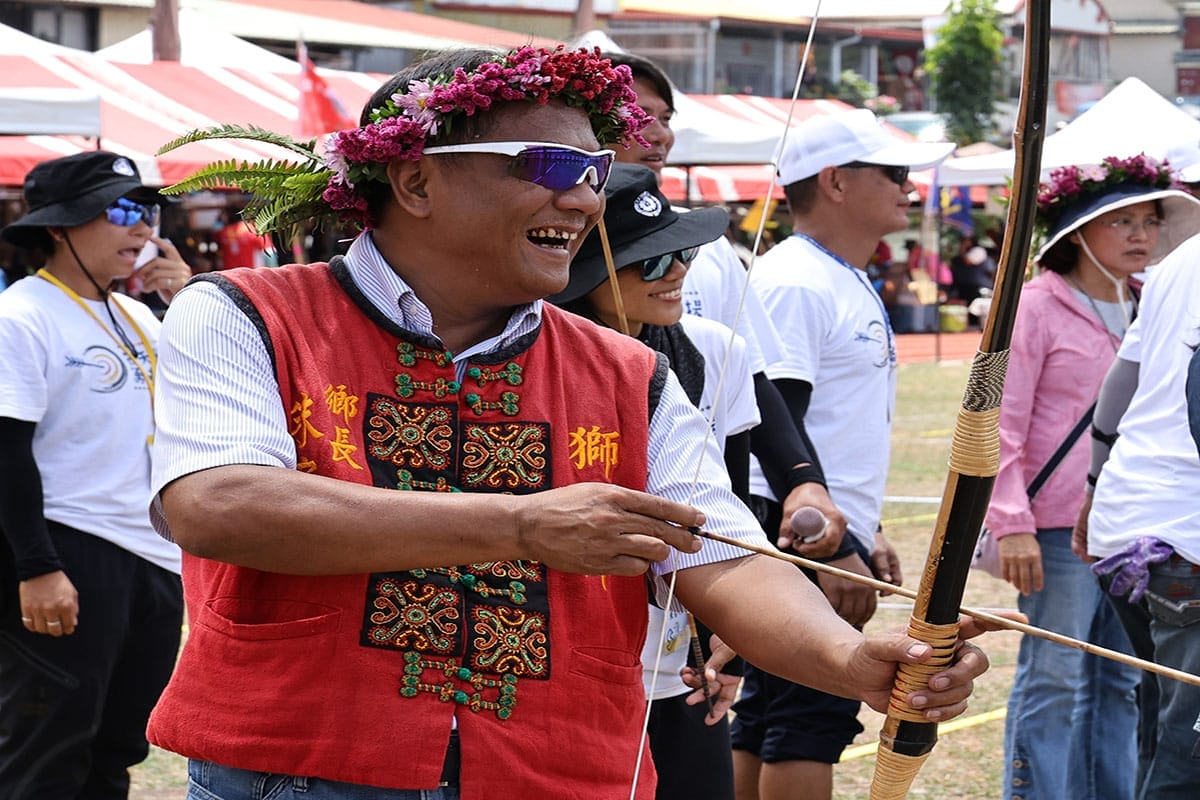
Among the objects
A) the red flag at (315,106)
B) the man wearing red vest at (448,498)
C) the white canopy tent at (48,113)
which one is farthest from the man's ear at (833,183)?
the red flag at (315,106)

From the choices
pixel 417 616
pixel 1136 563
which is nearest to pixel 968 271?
pixel 1136 563

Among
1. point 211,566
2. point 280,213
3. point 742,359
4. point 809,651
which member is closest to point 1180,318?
point 742,359

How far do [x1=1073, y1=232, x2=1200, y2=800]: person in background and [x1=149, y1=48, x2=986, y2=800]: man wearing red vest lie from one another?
1684mm

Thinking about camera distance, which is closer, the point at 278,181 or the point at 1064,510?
the point at 278,181

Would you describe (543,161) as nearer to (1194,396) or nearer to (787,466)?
(1194,396)

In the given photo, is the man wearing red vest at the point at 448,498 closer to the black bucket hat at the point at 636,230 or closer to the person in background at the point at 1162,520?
the black bucket hat at the point at 636,230

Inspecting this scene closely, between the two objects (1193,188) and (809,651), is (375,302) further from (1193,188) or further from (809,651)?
(1193,188)

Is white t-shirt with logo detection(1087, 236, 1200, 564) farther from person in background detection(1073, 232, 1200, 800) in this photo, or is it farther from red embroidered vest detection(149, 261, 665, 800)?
red embroidered vest detection(149, 261, 665, 800)

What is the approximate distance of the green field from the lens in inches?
222

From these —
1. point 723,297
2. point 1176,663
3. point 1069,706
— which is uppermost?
point 723,297

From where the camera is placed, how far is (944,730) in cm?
640

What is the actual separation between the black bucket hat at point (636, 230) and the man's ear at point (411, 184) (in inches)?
43.3

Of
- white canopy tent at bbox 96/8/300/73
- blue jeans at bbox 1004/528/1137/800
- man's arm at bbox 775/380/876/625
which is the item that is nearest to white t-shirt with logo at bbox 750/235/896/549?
man's arm at bbox 775/380/876/625

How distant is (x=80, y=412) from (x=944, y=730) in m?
3.55
